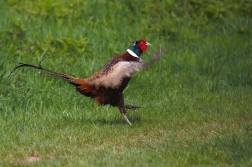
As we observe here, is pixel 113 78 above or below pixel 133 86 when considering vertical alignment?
above

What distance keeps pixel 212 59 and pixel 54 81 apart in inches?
116

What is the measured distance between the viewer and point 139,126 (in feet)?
26.0

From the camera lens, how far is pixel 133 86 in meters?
9.75

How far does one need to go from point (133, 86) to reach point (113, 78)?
2.13 metres

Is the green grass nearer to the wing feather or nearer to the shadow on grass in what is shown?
the shadow on grass

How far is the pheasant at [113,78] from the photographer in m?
7.62

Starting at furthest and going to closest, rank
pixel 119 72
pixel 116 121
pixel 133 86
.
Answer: pixel 133 86, pixel 116 121, pixel 119 72

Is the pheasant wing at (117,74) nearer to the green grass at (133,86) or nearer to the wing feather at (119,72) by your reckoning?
the wing feather at (119,72)

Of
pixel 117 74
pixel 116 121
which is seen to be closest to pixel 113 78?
pixel 117 74

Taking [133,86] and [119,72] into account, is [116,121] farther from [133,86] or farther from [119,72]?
[133,86]

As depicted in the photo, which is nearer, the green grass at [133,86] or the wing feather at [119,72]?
the green grass at [133,86]

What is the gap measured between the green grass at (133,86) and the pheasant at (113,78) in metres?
0.34

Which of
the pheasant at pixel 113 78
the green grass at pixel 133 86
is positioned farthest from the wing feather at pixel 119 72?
the green grass at pixel 133 86

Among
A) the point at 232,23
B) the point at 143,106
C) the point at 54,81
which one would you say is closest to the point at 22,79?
the point at 54,81
